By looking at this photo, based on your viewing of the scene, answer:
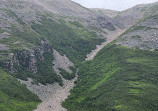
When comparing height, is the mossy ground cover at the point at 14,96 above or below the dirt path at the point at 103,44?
below

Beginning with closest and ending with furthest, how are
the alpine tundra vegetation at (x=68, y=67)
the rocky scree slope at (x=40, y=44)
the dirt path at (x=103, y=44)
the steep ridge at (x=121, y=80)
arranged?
the steep ridge at (x=121, y=80) < the alpine tundra vegetation at (x=68, y=67) < the rocky scree slope at (x=40, y=44) < the dirt path at (x=103, y=44)

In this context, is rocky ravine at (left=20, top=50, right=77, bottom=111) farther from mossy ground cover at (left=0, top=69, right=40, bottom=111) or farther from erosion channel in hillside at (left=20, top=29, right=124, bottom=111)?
mossy ground cover at (left=0, top=69, right=40, bottom=111)

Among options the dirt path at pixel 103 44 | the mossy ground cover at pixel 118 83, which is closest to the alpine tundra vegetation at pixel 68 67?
the mossy ground cover at pixel 118 83

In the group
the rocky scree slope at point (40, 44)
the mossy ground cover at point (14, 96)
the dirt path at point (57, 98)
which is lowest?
the dirt path at point (57, 98)

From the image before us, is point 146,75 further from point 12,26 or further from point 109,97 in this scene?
point 12,26

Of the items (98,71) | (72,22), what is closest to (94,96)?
(98,71)

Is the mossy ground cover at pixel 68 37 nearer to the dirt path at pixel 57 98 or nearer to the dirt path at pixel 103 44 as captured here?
the dirt path at pixel 103 44
